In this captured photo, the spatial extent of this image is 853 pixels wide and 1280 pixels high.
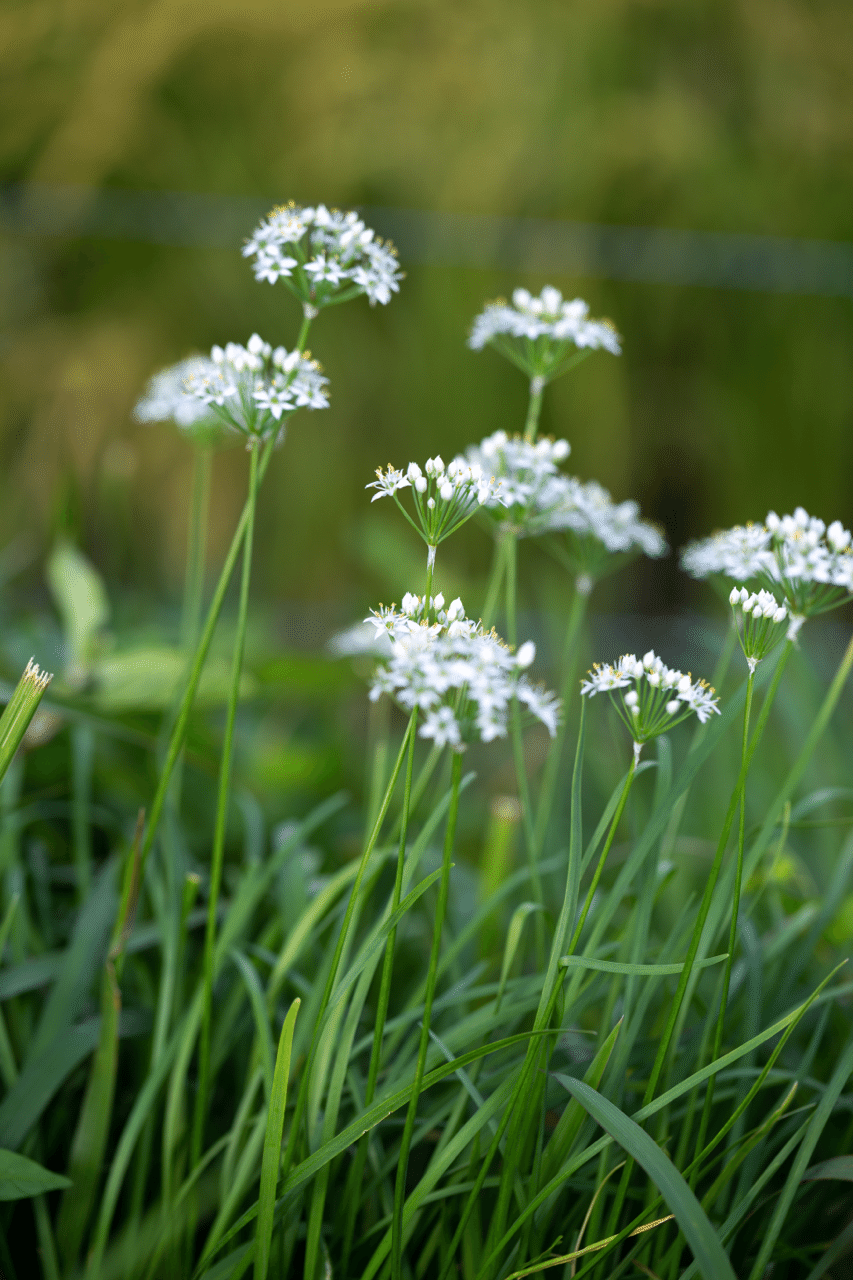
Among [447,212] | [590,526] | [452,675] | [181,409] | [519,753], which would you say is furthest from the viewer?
[447,212]

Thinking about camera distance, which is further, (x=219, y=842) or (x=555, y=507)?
(x=555, y=507)

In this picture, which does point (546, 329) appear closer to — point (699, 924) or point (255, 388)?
point (255, 388)

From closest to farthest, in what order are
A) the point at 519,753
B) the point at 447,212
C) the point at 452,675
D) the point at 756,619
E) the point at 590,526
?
the point at 452,675, the point at 756,619, the point at 519,753, the point at 590,526, the point at 447,212

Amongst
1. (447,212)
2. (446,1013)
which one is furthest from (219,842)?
(447,212)

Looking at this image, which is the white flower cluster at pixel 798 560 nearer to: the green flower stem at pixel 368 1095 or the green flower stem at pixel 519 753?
the green flower stem at pixel 519 753

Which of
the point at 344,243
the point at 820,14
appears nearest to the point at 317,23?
the point at 820,14

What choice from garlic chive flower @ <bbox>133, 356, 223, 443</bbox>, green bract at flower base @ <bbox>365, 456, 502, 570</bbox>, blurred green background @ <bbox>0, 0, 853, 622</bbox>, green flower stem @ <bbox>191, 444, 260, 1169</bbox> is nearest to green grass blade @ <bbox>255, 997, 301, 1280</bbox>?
green flower stem @ <bbox>191, 444, 260, 1169</bbox>
